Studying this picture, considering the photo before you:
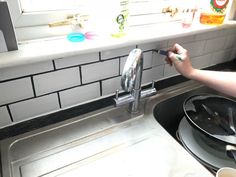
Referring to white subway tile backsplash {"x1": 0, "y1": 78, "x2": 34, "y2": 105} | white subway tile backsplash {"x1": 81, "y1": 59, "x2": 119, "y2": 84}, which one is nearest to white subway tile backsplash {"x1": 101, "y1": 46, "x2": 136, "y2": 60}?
white subway tile backsplash {"x1": 81, "y1": 59, "x2": 119, "y2": 84}

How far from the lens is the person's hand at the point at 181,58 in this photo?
2.34 ft

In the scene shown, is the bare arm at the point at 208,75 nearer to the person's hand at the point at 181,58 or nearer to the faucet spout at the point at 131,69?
the person's hand at the point at 181,58

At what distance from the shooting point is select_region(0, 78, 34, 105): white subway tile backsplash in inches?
22.2

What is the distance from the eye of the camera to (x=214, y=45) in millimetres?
934

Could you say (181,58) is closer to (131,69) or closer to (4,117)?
(131,69)

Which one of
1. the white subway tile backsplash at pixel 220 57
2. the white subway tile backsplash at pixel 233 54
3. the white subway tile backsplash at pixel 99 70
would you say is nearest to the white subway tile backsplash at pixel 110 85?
the white subway tile backsplash at pixel 99 70

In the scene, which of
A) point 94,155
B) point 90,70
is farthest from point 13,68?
point 94,155

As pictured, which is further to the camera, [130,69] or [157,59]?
[157,59]

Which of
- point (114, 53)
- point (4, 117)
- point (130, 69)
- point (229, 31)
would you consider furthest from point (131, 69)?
point (229, 31)

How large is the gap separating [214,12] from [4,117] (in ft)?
2.61

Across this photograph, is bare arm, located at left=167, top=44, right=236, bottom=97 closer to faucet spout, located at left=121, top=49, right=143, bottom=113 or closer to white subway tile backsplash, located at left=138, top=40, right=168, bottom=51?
white subway tile backsplash, located at left=138, top=40, right=168, bottom=51

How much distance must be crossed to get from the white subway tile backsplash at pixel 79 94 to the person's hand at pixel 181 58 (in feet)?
0.89

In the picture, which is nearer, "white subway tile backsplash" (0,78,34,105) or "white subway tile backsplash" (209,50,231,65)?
"white subway tile backsplash" (0,78,34,105)

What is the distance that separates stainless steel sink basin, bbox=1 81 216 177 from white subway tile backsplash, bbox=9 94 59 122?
2.3 inches
